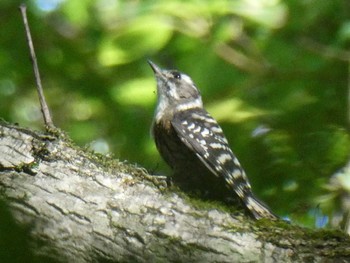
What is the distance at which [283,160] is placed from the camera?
14.3 feet

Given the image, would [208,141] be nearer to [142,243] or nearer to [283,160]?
[283,160]

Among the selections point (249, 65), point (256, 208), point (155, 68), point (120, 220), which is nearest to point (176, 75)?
point (155, 68)

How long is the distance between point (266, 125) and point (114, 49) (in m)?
1.16

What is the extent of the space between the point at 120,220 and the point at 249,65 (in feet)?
7.22

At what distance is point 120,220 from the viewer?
2.41 metres

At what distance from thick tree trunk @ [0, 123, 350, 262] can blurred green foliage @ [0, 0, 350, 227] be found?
161 cm

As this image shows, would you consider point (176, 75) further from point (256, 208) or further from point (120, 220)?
point (120, 220)

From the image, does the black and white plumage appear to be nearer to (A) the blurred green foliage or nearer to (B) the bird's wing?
(B) the bird's wing

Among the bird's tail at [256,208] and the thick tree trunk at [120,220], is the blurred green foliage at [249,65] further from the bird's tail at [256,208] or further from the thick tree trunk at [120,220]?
the thick tree trunk at [120,220]

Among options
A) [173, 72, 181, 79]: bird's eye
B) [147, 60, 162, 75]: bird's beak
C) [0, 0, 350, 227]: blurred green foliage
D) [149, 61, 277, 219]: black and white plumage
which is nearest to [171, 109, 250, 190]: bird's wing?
[149, 61, 277, 219]: black and white plumage

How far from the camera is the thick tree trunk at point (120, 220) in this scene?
231cm

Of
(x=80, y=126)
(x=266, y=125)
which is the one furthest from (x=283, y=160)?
(x=80, y=126)

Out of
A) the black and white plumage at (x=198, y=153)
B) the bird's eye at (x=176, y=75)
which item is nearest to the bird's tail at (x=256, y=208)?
the black and white plumage at (x=198, y=153)

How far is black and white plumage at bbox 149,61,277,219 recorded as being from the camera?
153 inches
